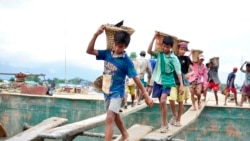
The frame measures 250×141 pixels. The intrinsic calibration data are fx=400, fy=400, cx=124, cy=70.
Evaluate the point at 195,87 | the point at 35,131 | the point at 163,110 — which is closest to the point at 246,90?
the point at 195,87

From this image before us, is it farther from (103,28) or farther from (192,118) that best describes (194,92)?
(103,28)

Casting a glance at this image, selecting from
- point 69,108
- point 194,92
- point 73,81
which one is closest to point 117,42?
point 194,92

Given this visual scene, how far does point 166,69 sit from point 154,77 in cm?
24

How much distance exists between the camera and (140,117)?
32.8ft

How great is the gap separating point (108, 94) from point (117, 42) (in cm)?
66

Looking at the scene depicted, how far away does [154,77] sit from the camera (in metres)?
6.42

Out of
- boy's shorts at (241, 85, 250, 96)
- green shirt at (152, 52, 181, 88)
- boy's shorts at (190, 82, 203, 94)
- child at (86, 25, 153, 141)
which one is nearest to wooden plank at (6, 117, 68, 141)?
child at (86, 25, 153, 141)

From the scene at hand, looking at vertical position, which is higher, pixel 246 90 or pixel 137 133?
pixel 246 90

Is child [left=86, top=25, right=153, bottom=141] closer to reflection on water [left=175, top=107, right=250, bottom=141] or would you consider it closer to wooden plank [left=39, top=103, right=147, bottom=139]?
wooden plank [left=39, top=103, right=147, bottom=139]

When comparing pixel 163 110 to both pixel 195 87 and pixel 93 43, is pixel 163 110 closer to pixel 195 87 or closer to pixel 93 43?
pixel 93 43

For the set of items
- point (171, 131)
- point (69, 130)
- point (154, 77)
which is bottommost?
point (171, 131)

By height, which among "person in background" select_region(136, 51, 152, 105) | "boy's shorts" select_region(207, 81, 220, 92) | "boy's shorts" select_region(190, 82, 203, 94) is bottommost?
"boy's shorts" select_region(207, 81, 220, 92)

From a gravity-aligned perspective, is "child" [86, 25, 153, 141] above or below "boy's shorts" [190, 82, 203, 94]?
above

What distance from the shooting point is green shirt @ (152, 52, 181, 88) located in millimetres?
6316
